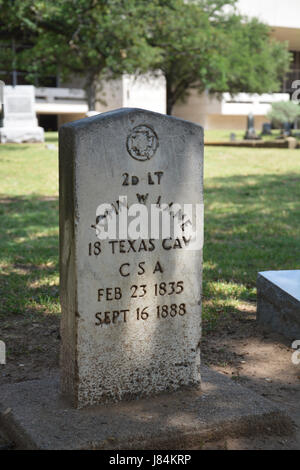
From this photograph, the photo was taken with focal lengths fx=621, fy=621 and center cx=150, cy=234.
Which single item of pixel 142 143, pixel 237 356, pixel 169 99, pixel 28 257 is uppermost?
pixel 169 99

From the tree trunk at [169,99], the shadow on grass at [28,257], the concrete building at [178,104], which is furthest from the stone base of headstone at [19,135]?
the tree trunk at [169,99]

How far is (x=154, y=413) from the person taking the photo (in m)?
3.12

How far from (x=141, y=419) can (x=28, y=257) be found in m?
3.72

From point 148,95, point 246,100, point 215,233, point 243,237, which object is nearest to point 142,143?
point 243,237

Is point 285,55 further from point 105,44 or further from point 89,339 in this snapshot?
point 89,339

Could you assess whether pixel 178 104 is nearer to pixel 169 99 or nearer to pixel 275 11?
pixel 169 99

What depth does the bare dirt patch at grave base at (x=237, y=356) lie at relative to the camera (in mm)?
3680

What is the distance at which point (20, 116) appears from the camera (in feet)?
70.5

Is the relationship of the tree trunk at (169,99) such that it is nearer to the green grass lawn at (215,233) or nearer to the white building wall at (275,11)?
the white building wall at (275,11)

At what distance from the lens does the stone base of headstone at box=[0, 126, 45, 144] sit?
20031 mm

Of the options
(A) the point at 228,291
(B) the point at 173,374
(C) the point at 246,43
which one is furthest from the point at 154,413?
(C) the point at 246,43

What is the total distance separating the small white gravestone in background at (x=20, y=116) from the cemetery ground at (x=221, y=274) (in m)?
8.10

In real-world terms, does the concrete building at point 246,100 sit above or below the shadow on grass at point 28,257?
Result: above

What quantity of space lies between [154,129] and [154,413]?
1430mm
